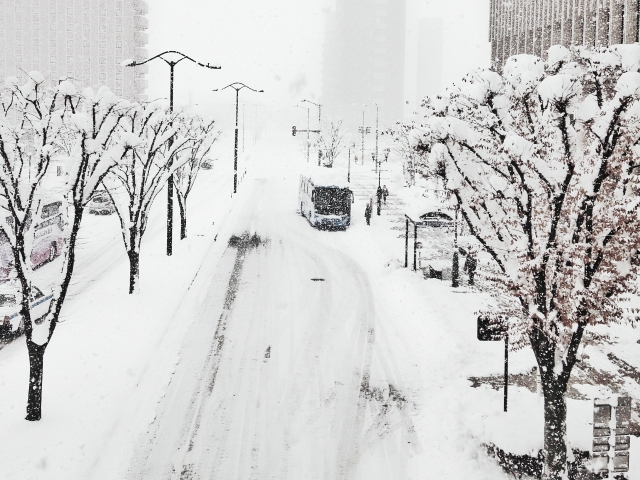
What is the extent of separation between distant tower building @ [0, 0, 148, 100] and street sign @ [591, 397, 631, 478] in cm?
8993

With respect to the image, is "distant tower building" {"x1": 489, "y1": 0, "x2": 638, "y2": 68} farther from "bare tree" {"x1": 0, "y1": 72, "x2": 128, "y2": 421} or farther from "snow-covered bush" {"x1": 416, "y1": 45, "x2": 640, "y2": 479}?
"bare tree" {"x1": 0, "y1": 72, "x2": 128, "y2": 421}

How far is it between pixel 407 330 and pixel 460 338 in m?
1.52

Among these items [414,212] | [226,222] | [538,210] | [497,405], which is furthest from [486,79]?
[226,222]

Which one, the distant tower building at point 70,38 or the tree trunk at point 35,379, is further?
the distant tower building at point 70,38

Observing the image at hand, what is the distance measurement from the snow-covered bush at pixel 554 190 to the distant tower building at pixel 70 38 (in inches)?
3482

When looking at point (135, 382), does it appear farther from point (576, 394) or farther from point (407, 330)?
point (576, 394)

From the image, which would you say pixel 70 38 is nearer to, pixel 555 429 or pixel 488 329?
pixel 488 329

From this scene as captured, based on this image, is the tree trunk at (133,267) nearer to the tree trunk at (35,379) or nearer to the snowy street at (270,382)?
the snowy street at (270,382)

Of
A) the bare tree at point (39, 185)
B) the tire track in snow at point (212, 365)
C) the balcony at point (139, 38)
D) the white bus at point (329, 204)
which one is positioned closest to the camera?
the tire track in snow at point (212, 365)

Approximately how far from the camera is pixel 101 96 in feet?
32.8

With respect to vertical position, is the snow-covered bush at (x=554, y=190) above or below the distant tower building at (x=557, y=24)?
below

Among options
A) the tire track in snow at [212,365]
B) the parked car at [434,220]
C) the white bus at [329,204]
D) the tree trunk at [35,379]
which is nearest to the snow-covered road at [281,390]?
the tire track in snow at [212,365]

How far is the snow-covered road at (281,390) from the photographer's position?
8688mm

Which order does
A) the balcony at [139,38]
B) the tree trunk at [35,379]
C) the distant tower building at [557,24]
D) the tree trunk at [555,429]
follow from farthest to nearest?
the balcony at [139,38]
the distant tower building at [557,24]
the tree trunk at [35,379]
the tree trunk at [555,429]
